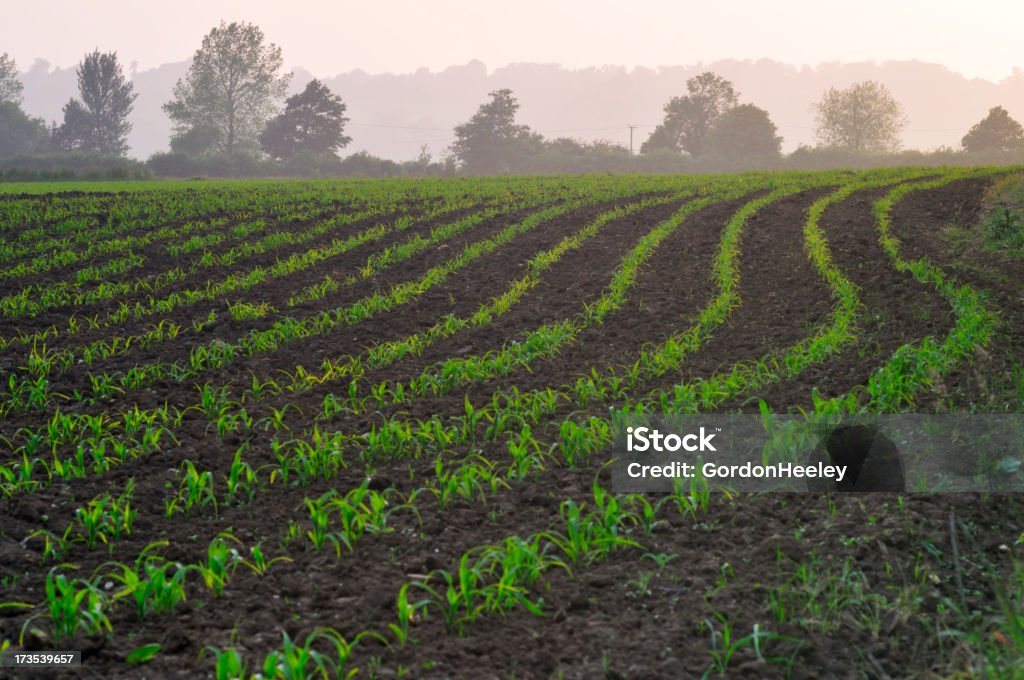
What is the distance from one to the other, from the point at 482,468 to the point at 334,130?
75.9 metres

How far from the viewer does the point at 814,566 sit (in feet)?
13.7

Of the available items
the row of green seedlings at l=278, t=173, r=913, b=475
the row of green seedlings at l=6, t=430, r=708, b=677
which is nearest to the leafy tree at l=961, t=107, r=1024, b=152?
the row of green seedlings at l=278, t=173, r=913, b=475

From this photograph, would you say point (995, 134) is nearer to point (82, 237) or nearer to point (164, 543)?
point (82, 237)

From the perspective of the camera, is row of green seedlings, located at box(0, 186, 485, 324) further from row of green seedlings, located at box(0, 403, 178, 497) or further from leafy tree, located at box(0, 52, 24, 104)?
leafy tree, located at box(0, 52, 24, 104)

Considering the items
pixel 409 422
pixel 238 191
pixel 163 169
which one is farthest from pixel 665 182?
pixel 163 169

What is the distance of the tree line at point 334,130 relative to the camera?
66.3 meters

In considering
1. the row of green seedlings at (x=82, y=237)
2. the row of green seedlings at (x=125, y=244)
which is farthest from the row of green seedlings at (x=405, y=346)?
the row of green seedlings at (x=82, y=237)

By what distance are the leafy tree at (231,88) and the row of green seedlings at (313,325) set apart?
75349 millimetres

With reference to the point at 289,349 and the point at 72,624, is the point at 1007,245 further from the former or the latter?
the point at 72,624

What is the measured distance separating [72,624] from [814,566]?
3472 millimetres

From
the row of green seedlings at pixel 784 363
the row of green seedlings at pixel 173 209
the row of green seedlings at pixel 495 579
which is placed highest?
the row of green seedlings at pixel 173 209

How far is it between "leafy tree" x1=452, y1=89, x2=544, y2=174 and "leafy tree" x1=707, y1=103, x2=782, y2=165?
1602cm

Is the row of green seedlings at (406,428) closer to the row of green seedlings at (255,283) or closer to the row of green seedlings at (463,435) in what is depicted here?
the row of green seedlings at (463,435)

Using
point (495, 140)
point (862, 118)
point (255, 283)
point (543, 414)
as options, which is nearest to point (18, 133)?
point (495, 140)
